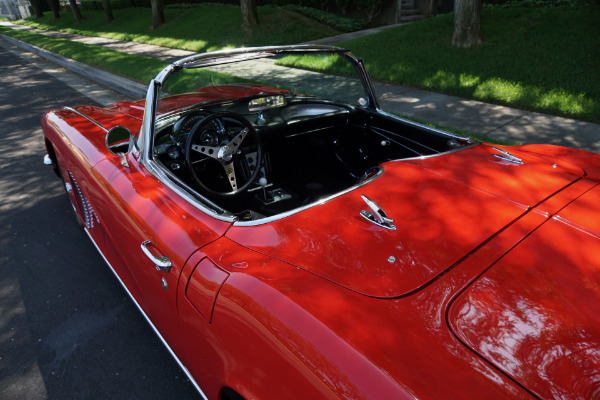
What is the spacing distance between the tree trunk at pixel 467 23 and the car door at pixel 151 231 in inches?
284

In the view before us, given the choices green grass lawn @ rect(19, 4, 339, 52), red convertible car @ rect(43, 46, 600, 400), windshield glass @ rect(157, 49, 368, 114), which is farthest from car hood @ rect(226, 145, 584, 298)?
green grass lawn @ rect(19, 4, 339, 52)

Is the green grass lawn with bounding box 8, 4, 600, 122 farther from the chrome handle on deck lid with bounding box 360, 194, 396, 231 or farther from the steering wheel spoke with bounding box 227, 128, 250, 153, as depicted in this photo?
the chrome handle on deck lid with bounding box 360, 194, 396, 231

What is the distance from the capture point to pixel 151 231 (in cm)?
187

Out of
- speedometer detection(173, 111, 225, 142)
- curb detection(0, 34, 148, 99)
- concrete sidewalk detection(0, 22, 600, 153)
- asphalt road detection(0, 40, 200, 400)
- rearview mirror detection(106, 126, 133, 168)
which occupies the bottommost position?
asphalt road detection(0, 40, 200, 400)

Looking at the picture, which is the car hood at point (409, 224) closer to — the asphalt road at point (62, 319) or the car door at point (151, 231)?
the car door at point (151, 231)

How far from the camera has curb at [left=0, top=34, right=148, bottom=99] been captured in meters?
7.56

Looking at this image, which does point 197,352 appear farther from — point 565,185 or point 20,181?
point 20,181

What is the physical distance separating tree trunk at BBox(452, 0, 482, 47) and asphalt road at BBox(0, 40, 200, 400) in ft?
23.5

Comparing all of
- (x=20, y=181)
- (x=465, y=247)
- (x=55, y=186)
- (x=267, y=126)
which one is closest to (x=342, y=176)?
(x=267, y=126)

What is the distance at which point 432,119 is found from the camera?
5398 mm

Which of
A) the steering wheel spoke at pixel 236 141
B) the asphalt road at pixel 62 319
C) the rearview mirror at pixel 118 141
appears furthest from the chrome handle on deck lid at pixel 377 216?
the rearview mirror at pixel 118 141

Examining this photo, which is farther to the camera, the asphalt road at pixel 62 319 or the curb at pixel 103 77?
the curb at pixel 103 77

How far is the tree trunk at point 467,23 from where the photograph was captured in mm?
7355

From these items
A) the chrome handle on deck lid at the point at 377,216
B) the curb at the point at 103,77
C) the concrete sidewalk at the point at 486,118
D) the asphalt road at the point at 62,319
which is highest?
the chrome handle on deck lid at the point at 377,216
